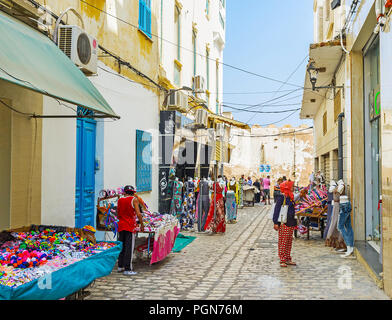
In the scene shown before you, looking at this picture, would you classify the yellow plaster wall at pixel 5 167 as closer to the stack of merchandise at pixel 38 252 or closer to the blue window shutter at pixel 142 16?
the stack of merchandise at pixel 38 252

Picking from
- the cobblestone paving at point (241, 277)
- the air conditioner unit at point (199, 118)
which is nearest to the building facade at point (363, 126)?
the cobblestone paving at point (241, 277)

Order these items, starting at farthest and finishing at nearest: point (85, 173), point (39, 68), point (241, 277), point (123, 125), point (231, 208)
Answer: point (231, 208) < point (123, 125) < point (85, 173) < point (241, 277) < point (39, 68)

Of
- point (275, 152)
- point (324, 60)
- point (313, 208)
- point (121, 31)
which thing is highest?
point (121, 31)

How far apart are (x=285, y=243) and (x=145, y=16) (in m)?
7.29

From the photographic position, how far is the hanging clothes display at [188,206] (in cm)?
1251

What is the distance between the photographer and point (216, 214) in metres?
12.1

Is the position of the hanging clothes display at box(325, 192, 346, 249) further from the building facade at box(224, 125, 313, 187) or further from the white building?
the building facade at box(224, 125, 313, 187)

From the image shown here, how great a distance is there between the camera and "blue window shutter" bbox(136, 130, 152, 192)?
427 inches

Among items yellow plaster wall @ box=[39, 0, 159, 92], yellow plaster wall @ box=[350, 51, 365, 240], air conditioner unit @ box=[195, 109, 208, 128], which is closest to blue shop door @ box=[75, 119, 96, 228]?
yellow plaster wall @ box=[39, 0, 159, 92]

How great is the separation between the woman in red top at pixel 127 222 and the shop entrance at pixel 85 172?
53.1 inches

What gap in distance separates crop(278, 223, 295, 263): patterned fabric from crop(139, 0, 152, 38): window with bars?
6.57 m

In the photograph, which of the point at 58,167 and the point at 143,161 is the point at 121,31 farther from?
the point at 58,167

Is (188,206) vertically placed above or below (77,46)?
below

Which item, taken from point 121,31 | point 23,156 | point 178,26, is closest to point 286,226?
point 23,156
